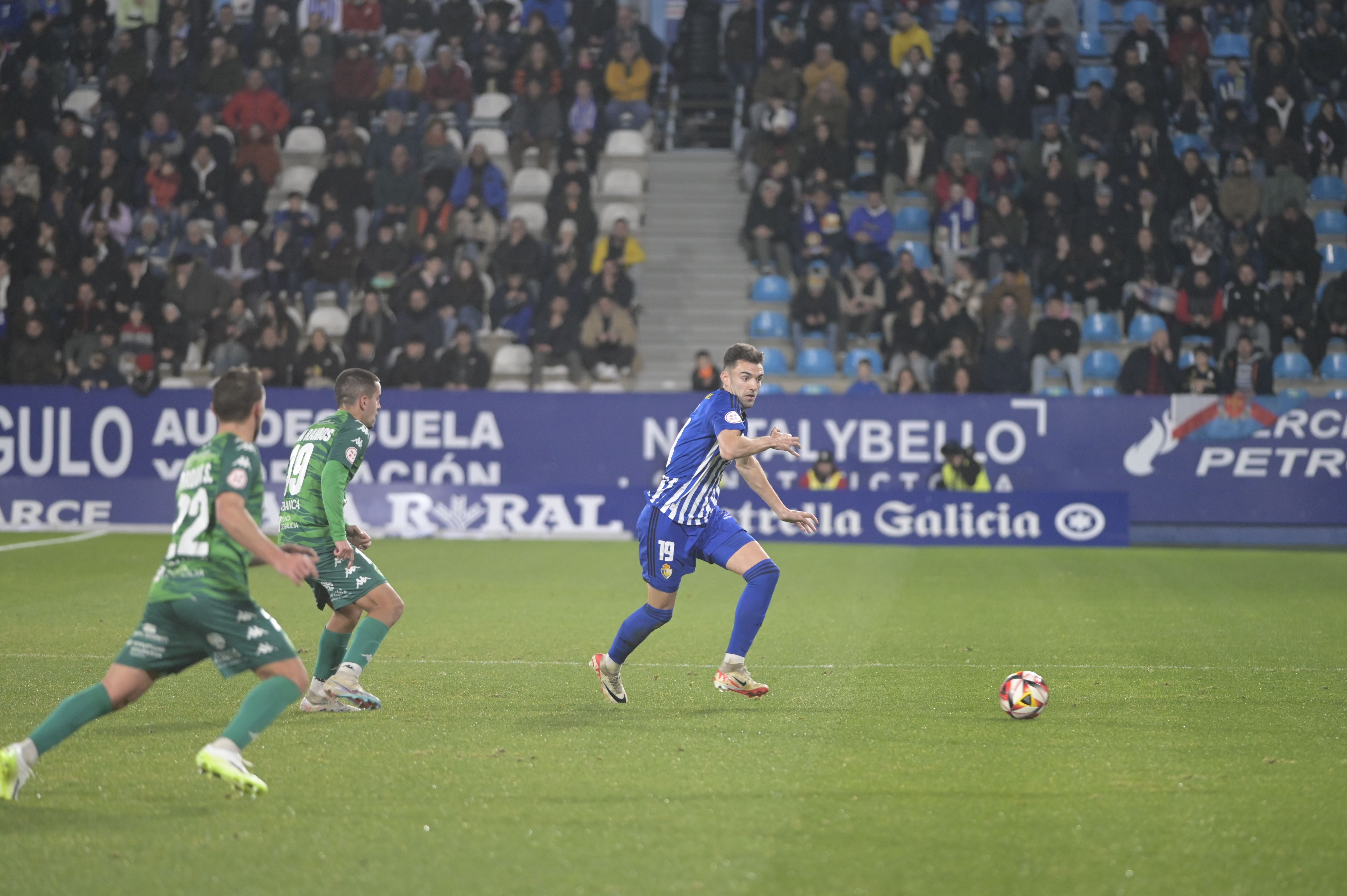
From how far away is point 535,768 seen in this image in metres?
6.50

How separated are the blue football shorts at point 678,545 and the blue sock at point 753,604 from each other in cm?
19

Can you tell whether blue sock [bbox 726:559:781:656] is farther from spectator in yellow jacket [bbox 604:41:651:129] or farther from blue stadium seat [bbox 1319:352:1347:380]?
spectator in yellow jacket [bbox 604:41:651:129]

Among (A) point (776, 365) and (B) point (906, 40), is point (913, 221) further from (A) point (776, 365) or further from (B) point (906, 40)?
(A) point (776, 365)

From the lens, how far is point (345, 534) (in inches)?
307

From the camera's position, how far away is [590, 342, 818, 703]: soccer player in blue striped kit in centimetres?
830

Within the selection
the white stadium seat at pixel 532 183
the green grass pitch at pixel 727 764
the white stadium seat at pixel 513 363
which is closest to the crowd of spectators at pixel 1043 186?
the white stadium seat at pixel 532 183

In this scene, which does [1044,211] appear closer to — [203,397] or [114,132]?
[203,397]

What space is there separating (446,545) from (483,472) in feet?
6.37

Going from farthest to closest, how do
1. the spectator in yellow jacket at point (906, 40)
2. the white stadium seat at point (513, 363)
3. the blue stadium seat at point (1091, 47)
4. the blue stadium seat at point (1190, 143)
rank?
the blue stadium seat at point (1091, 47) → the spectator in yellow jacket at point (906, 40) → the blue stadium seat at point (1190, 143) → the white stadium seat at point (513, 363)

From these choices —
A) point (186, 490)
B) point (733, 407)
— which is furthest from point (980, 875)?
point (733, 407)

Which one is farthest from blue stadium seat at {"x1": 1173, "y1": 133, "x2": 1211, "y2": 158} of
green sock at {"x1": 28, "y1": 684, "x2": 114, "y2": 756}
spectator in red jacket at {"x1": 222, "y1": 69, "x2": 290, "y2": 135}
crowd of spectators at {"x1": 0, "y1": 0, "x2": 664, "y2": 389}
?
green sock at {"x1": 28, "y1": 684, "x2": 114, "y2": 756}

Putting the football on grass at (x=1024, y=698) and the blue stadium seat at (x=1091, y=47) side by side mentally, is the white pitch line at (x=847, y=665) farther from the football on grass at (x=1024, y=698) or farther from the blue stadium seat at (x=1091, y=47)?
the blue stadium seat at (x=1091, y=47)

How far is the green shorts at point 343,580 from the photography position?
8.04m

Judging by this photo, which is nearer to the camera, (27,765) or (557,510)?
(27,765)
